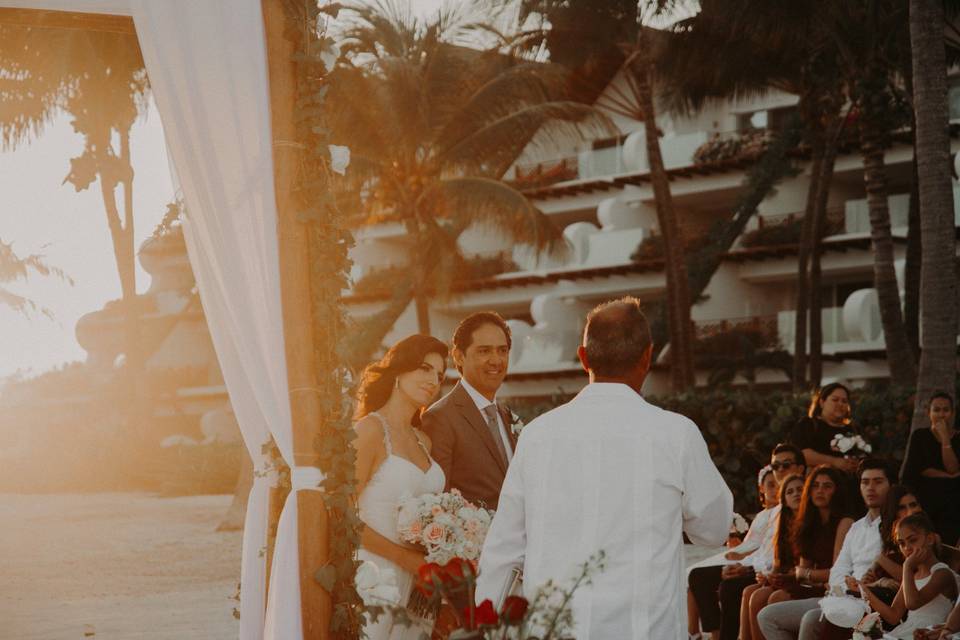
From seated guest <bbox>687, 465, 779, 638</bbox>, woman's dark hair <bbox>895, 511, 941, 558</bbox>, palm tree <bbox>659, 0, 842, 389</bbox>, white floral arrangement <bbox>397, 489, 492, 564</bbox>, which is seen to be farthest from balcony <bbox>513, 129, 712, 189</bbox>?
white floral arrangement <bbox>397, 489, 492, 564</bbox>

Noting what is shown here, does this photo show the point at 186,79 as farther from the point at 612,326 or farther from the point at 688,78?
the point at 688,78

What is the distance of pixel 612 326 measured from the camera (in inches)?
159

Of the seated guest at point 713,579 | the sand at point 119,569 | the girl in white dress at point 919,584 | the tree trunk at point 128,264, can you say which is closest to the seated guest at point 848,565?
the girl in white dress at point 919,584

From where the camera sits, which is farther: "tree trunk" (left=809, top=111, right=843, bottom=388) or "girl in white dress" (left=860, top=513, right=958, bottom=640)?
"tree trunk" (left=809, top=111, right=843, bottom=388)

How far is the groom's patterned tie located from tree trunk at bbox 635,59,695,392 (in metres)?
21.6

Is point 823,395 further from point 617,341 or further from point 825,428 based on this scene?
point 617,341

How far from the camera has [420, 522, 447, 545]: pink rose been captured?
5582 mm

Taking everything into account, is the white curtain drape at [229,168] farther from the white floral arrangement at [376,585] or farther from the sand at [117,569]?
the sand at [117,569]

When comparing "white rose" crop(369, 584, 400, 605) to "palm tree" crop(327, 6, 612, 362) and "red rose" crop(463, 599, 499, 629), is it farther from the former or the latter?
"palm tree" crop(327, 6, 612, 362)

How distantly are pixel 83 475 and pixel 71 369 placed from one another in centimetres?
2362

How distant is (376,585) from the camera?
5.64 meters

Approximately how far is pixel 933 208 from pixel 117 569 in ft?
40.8

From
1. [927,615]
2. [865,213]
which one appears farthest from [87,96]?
[927,615]

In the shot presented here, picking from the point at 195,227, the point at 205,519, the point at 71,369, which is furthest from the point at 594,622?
the point at 71,369
